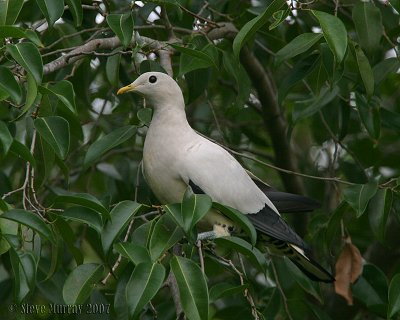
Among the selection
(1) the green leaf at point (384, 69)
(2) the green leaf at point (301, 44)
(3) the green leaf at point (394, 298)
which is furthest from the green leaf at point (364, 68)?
(3) the green leaf at point (394, 298)

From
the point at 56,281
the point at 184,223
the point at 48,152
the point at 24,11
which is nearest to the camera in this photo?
the point at 184,223

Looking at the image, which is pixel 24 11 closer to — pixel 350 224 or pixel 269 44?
pixel 269 44

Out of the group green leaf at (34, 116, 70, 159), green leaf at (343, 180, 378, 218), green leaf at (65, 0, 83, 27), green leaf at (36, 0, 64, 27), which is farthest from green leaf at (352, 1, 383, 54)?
green leaf at (34, 116, 70, 159)

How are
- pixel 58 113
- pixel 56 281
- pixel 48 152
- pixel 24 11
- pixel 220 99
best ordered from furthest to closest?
pixel 220 99 → pixel 24 11 → pixel 56 281 → pixel 58 113 → pixel 48 152

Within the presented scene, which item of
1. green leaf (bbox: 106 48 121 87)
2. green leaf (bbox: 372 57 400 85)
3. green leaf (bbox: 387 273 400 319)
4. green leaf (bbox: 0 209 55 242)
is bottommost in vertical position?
green leaf (bbox: 387 273 400 319)

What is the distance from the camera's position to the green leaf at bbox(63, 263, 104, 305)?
2943 mm

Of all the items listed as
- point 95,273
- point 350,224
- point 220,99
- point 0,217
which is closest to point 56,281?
point 95,273

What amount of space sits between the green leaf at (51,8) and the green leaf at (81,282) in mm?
940

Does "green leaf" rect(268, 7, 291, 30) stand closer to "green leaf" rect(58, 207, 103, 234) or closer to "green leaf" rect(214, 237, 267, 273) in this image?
"green leaf" rect(214, 237, 267, 273)

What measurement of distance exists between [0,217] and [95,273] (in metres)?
0.43

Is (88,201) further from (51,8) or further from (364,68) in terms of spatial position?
(364,68)

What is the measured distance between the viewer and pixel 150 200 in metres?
4.33

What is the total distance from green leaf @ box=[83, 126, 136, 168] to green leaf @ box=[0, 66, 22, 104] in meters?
0.79

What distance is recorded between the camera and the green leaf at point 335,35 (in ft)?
10.1
